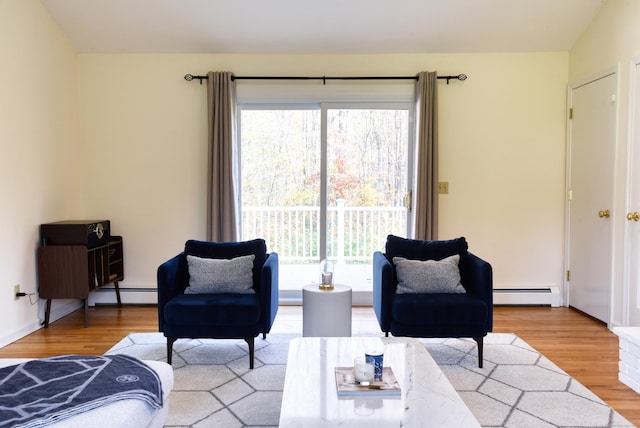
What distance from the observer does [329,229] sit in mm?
5445

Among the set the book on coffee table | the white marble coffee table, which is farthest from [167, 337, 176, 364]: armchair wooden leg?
the book on coffee table

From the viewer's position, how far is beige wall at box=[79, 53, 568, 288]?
17.2ft

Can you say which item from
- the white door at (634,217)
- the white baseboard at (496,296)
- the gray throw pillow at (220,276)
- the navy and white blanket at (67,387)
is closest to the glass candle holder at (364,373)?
the navy and white blanket at (67,387)

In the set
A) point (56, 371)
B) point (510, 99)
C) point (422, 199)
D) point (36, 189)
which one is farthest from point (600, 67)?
point (36, 189)

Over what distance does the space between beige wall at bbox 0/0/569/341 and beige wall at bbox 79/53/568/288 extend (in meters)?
0.01

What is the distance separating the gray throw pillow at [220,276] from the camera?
12.3 ft

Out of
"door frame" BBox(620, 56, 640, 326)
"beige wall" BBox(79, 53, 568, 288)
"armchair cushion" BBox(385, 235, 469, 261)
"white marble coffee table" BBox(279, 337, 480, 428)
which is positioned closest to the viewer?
"white marble coffee table" BBox(279, 337, 480, 428)

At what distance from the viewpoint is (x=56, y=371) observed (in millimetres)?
2152

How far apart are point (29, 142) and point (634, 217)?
5154 millimetres

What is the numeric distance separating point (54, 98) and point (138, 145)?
34.8 inches

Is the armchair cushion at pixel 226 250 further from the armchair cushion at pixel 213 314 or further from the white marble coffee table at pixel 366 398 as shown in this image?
the white marble coffee table at pixel 366 398

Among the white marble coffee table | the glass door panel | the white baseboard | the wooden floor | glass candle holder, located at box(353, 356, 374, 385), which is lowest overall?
the wooden floor

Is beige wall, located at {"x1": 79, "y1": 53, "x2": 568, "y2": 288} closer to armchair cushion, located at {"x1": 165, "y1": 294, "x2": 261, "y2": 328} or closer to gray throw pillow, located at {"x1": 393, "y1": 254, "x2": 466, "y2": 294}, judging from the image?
gray throw pillow, located at {"x1": 393, "y1": 254, "x2": 466, "y2": 294}

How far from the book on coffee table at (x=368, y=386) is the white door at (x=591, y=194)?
3137 millimetres
